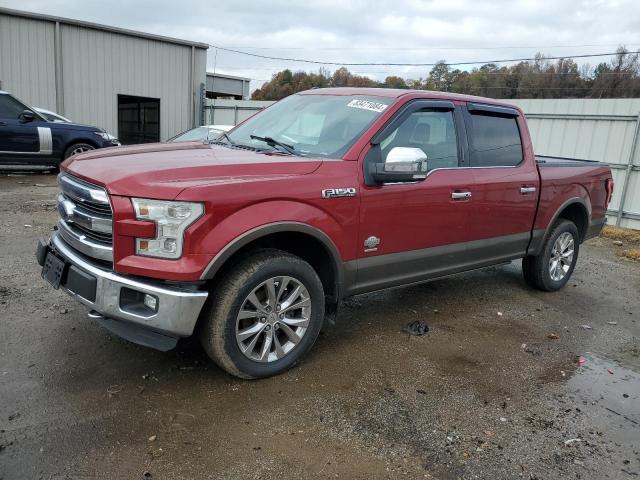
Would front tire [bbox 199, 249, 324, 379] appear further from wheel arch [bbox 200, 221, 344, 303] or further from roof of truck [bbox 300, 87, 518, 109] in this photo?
roof of truck [bbox 300, 87, 518, 109]

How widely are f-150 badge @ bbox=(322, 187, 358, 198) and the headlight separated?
894mm

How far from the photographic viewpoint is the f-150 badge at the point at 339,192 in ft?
11.6

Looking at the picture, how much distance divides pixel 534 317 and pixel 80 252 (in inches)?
162

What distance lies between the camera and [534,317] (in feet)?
17.2

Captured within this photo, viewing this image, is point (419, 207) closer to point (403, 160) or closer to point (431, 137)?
point (403, 160)

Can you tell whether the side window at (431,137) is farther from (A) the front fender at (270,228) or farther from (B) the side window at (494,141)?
(A) the front fender at (270,228)

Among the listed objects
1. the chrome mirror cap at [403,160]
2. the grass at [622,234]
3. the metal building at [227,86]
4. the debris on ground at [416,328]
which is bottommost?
the debris on ground at [416,328]

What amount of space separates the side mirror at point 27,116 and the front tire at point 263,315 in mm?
9807

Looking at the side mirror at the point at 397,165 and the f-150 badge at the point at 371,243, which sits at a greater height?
the side mirror at the point at 397,165

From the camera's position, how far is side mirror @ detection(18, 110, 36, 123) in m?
11.0

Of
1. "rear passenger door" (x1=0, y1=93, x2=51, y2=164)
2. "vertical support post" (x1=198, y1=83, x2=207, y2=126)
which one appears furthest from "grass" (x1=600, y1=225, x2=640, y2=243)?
"vertical support post" (x1=198, y1=83, x2=207, y2=126)

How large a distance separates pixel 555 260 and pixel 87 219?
4.88 m

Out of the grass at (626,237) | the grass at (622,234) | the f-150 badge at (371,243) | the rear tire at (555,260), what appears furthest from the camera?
the grass at (622,234)

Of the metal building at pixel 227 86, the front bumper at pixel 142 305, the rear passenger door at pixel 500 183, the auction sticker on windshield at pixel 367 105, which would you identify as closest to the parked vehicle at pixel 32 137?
the auction sticker on windshield at pixel 367 105
